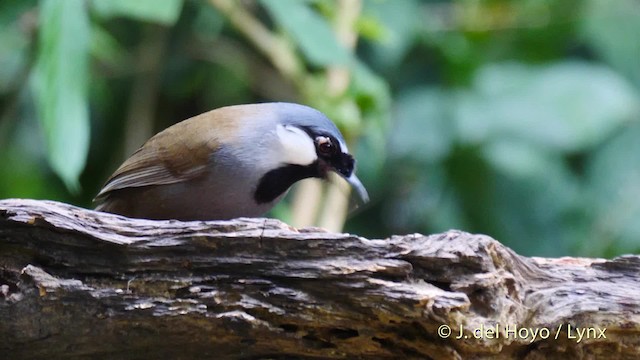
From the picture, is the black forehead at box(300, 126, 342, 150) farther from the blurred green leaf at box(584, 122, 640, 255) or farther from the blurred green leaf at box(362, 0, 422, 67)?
the blurred green leaf at box(584, 122, 640, 255)

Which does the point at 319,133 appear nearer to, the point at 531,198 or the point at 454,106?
the point at 454,106

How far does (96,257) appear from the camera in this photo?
211 cm

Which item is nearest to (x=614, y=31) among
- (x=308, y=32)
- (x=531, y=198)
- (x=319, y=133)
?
(x=531, y=198)

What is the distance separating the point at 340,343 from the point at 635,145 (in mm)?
4047

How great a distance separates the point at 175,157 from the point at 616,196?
3.31 m

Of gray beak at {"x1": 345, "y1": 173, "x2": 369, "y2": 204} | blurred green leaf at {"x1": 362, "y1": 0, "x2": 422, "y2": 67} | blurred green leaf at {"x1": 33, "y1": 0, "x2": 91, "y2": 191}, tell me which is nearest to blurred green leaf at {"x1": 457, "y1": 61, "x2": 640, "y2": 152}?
blurred green leaf at {"x1": 362, "y1": 0, "x2": 422, "y2": 67}

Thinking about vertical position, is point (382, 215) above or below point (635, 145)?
below

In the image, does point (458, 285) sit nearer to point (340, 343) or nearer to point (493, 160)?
point (340, 343)

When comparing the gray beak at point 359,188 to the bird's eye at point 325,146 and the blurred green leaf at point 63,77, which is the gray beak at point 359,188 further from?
the blurred green leaf at point 63,77

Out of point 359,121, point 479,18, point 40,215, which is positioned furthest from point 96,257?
point 479,18

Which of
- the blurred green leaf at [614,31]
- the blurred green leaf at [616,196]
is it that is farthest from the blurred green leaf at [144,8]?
the blurred green leaf at [614,31]

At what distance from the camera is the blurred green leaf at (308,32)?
3.69 meters

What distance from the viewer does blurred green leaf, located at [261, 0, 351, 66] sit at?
3.69m

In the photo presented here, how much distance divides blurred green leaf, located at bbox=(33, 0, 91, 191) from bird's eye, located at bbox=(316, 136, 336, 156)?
31.0 inches
